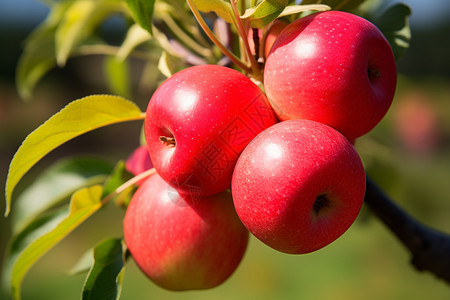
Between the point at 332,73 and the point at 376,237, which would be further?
the point at 376,237

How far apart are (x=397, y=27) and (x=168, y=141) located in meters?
0.39

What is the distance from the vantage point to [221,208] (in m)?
0.69

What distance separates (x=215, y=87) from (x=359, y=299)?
8.03 feet

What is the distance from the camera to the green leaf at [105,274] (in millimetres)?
659

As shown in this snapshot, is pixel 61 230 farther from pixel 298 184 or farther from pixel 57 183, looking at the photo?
pixel 298 184

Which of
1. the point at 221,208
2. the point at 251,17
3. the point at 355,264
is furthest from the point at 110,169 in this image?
the point at 355,264

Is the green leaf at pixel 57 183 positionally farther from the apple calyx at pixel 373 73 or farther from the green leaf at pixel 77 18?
the apple calyx at pixel 373 73

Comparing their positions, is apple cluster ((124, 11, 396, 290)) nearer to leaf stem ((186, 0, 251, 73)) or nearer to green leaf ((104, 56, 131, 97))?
leaf stem ((186, 0, 251, 73))

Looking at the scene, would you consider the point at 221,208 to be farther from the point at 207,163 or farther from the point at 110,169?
the point at 110,169

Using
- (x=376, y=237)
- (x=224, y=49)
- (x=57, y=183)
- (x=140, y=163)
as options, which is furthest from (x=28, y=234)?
(x=376, y=237)

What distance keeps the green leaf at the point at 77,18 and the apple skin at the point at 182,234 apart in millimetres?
398

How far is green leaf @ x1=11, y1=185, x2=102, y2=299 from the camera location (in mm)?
701

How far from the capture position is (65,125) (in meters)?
0.65

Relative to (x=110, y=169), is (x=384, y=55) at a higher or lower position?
higher
